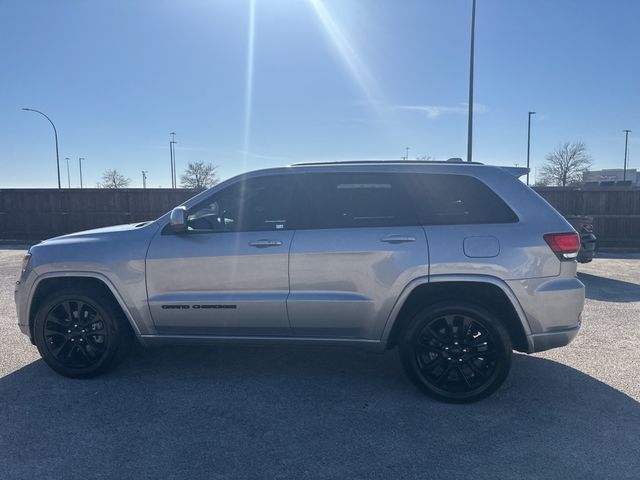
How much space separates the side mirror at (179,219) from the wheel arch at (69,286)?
2.57 feet

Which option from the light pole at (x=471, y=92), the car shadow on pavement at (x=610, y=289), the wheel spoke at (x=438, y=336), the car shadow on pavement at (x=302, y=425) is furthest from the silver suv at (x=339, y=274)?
the light pole at (x=471, y=92)

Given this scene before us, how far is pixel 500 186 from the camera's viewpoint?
3.83m

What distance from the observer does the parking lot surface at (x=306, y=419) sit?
9.61 ft

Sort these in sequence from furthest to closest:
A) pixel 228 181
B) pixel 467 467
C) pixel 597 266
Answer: pixel 597 266 → pixel 228 181 → pixel 467 467

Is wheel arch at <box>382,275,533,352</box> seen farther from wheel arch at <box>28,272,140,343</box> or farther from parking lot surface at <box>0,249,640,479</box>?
wheel arch at <box>28,272,140,343</box>

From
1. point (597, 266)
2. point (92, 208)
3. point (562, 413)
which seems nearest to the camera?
point (562, 413)

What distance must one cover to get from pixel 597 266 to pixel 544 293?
910cm

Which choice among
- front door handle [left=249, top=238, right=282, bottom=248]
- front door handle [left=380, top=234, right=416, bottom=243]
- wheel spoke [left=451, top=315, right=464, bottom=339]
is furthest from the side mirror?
wheel spoke [left=451, top=315, right=464, bottom=339]

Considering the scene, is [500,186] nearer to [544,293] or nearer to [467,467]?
[544,293]

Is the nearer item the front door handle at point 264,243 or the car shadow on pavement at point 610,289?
the front door handle at point 264,243

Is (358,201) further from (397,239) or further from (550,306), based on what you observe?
(550,306)

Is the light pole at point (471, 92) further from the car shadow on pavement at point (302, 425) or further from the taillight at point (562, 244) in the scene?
the taillight at point (562, 244)

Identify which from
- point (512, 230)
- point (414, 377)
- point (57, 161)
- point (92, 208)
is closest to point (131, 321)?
point (414, 377)

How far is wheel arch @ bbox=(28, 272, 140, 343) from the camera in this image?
13.5 feet
